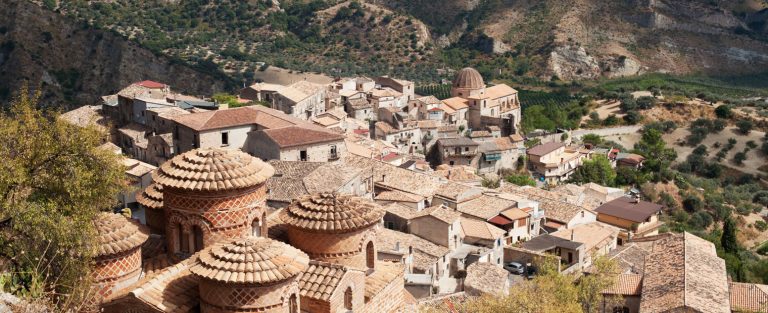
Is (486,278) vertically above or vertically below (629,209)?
above

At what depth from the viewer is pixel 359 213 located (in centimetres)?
1908

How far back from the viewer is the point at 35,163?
1753 centimetres

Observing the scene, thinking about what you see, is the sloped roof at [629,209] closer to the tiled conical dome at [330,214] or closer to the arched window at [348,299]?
the tiled conical dome at [330,214]

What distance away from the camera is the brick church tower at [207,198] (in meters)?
17.7

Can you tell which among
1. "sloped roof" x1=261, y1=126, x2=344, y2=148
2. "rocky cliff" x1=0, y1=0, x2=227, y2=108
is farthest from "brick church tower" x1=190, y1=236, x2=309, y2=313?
"rocky cliff" x1=0, y1=0, x2=227, y2=108

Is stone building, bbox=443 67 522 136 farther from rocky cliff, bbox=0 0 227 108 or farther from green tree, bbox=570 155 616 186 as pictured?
rocky cliff, bbox=0 0 227 108

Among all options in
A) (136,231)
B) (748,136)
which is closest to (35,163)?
(136,231)

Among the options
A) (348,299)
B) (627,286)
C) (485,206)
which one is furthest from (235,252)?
(485,206)

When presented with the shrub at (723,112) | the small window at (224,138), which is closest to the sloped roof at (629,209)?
the small window at (224,138)

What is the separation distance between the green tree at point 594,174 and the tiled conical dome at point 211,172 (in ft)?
175

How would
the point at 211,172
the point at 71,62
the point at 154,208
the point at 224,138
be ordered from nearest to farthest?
1. the point at 211,172
2. the point at 154,208
3. the point at 224,138
4. the point at 71,62

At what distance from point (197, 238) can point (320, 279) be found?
3265 millimetres

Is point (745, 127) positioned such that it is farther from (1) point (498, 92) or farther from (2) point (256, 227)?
(2) point (256, 227)

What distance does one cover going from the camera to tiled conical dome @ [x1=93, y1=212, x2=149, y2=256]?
55.6ft
